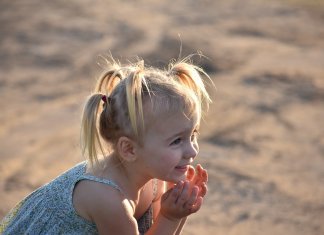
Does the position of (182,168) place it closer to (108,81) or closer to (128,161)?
(128,161)

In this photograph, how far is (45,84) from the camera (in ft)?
20.5

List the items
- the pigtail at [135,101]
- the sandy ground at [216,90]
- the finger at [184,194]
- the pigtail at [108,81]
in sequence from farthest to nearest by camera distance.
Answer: the sandy ground at [216,90] < the pigtail at [108,81] < the finger at [184,194] < the pigtail at [135,101]

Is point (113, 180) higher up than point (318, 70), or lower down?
higher up

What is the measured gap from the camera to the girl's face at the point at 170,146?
251cm

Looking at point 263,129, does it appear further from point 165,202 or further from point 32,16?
point 32,16

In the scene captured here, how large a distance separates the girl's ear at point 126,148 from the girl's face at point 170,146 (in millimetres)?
27

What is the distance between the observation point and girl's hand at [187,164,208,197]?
2.71m

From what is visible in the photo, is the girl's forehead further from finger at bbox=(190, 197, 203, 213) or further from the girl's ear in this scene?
finger at bbox=(190, 197, 203, 213)

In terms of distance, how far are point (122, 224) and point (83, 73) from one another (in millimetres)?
4108

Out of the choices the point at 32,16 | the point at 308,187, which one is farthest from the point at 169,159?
the point at 32,16

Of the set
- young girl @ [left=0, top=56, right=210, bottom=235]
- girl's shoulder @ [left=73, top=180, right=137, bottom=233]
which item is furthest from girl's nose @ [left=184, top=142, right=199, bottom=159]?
girl's shoulder @ [left=73, top=180, right=137, bottom=233]

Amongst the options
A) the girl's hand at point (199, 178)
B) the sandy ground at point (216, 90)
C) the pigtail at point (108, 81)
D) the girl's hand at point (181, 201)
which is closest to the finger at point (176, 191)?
the girl's hand at point (181, 201)

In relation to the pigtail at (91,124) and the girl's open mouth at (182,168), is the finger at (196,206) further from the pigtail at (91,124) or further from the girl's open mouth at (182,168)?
the pigtail at (91,124)

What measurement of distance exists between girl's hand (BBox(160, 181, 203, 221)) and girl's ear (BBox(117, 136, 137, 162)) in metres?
0.19
